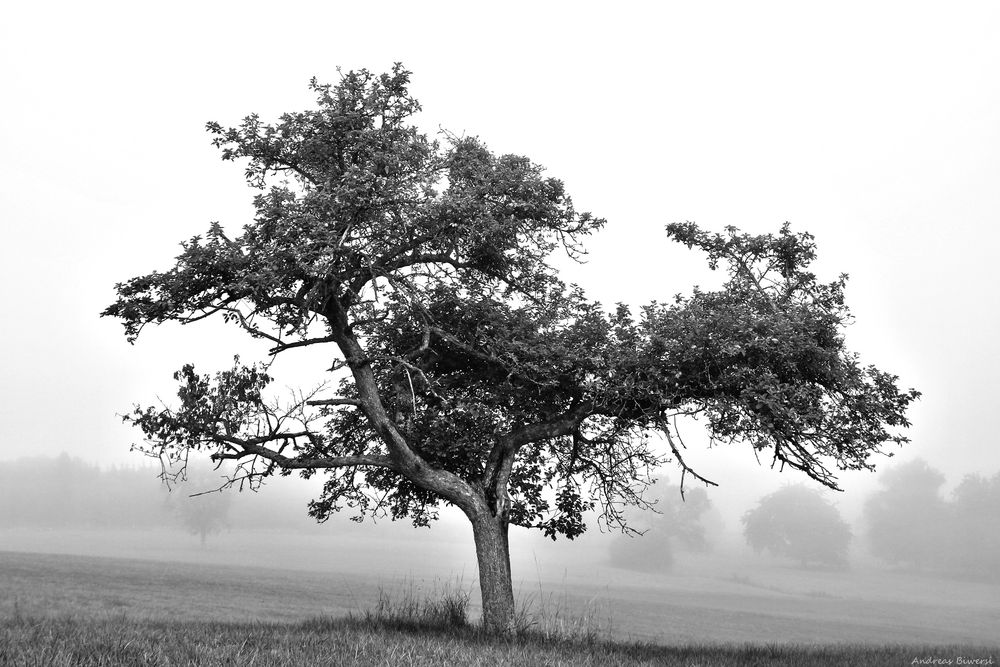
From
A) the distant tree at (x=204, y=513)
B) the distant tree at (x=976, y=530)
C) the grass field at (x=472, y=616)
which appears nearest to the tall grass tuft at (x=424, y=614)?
the grass field at (x=472, y=616)

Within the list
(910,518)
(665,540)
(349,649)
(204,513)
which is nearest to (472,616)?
(349,649)

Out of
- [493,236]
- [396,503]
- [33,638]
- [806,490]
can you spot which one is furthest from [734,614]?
[806,490]

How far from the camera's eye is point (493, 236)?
16375mm

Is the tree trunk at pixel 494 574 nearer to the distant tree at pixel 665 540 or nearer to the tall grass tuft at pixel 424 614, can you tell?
the tall grass tuft at pixel 424 614

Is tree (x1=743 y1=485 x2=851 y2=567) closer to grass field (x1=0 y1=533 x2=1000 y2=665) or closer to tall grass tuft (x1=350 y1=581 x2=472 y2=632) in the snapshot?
grass field (x1=0 y1=533 x2=1000 y2=665)

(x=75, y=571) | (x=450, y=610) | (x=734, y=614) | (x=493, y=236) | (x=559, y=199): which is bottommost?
(x=734, y=614)

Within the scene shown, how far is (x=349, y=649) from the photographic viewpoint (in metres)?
11.2

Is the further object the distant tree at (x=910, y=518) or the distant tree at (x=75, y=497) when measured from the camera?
the distant tree at (x=75, y=497)

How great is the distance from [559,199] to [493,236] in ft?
8.73

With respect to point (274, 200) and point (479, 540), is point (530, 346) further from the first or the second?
point (274, 200)

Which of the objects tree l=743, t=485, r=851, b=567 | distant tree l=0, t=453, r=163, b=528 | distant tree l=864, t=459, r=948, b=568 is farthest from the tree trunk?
distant tree l=0, t=453, r=163, b=528

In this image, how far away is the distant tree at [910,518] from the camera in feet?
382

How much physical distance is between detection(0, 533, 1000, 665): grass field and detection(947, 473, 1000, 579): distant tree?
4.90 meters

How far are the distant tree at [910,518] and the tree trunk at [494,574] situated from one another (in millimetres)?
124864
